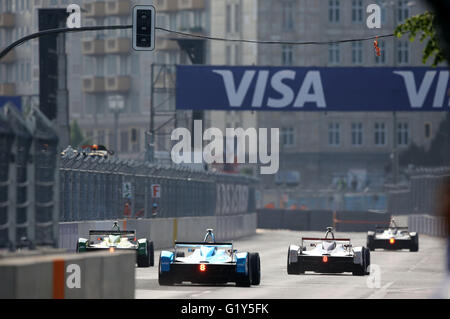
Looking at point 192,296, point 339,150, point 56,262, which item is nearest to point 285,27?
point 339,150

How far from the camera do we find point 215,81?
5128cm

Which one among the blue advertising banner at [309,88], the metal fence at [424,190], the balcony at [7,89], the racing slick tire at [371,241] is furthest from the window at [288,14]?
the racing slick tire at [371,241]

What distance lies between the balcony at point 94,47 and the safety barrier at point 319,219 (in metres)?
42.1

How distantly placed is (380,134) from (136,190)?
6958 centimetres

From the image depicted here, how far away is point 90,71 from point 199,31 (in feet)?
42.6

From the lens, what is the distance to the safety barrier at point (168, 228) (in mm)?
37094

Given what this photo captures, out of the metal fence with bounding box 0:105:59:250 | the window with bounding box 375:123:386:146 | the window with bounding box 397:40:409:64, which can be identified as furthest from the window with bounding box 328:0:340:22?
the metal fence with bounding box 0:105:59:250

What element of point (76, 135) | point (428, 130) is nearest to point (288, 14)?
point (428, 130)

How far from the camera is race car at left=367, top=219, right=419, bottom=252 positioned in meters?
46.8

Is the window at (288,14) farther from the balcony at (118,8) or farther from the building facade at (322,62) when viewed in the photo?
the balcony at (118,8)

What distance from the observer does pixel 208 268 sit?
2500 centimetres

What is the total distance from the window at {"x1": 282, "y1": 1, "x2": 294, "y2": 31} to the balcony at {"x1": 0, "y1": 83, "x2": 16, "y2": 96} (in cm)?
2569

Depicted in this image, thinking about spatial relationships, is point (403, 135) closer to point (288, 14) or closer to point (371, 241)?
point (288, 14)

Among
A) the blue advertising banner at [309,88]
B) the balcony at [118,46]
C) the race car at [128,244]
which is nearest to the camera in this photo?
the race car at [128,244]
